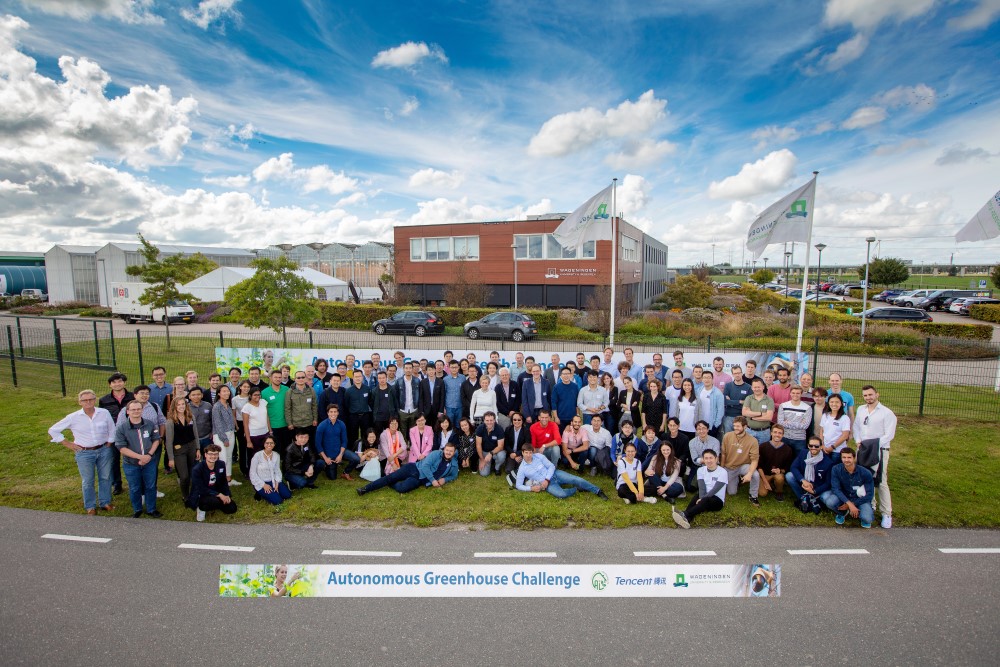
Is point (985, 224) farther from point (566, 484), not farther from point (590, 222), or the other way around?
point (566, 484)

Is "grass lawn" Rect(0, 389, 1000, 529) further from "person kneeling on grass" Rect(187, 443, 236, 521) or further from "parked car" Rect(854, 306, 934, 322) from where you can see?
"parked car" Rect(854, 306, 934, 322)

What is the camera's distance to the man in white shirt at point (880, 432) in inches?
282

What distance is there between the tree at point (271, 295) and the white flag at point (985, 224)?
1917 centimetres

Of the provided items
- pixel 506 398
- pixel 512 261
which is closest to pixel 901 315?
pixel 512 261

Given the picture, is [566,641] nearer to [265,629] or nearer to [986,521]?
[265,629]

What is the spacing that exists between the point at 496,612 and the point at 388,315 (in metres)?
27.9

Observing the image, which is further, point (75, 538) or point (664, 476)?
point (664, 476)

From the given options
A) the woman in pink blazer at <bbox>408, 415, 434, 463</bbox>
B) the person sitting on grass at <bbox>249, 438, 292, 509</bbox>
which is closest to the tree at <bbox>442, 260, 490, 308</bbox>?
the woman in pink blazer at <bbox>408, 415, 434, 463</bbox>

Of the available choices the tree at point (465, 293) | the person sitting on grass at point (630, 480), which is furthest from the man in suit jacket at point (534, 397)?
the tree at point (465, 293)

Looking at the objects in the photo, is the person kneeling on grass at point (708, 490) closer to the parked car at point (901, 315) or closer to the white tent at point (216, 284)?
the parked car at point (901, 315)

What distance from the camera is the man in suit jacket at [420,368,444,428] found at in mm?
9655

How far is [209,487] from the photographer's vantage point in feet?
24.1

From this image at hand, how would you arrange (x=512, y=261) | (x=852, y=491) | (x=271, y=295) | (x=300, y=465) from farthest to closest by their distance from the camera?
(x=512, y=261)
(x=271, y=295)
(x=300, y=465)
(x=852, y=491)

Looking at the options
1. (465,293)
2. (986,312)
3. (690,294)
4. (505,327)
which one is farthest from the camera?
(690,294)
